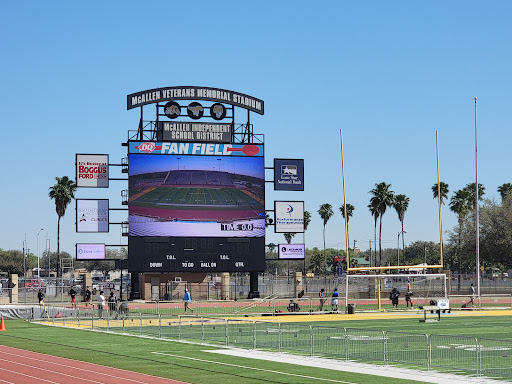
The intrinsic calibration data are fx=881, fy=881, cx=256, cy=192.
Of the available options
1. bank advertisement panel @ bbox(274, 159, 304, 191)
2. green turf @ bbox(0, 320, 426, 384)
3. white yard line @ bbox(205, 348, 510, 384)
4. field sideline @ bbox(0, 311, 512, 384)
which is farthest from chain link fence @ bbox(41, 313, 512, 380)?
bank advertisement panel @ bbox(274, 159, 304, 191)

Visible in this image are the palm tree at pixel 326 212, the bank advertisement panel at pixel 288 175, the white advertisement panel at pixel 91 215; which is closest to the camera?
the white advertisement panel at pixel 91 215

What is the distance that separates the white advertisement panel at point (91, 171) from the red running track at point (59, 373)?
44.8 meters

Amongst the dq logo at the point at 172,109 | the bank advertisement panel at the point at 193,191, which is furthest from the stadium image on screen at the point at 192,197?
the dq logo at the point at 172,109

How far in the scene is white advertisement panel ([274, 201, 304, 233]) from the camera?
251 ft

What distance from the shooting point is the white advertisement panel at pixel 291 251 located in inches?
3125

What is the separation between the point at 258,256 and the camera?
72.4 meters

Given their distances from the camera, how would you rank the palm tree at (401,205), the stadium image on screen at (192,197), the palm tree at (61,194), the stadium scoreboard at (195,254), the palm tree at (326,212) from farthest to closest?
the palm tree at (326,212), the palm tree at (401,205), the palm tree at (61,194), the stadium scoreboard at (195,254), the stadium image on screen at (192,197)

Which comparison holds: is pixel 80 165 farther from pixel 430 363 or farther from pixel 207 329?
pixel 430 363

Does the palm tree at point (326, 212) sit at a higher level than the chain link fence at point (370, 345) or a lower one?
higher

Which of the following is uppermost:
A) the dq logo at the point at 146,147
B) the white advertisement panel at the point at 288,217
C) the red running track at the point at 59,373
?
the dq logo at the point at 146,147

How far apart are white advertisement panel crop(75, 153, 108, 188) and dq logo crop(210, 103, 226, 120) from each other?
1028cm

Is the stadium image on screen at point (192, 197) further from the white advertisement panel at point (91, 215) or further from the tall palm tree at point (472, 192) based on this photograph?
the tall palm tree at point (472, 192)

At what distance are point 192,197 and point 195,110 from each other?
950 cm

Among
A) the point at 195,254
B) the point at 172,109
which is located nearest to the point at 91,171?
the point at 172,109
